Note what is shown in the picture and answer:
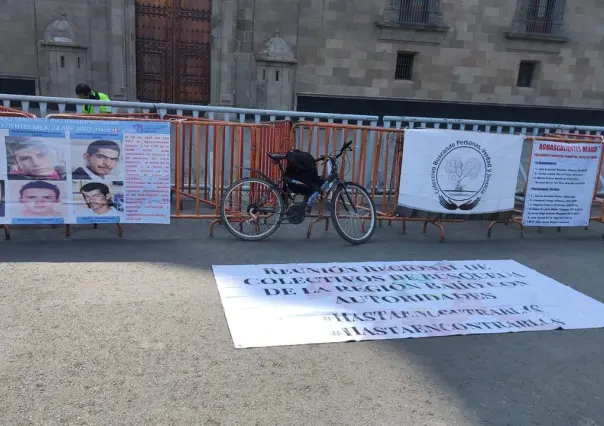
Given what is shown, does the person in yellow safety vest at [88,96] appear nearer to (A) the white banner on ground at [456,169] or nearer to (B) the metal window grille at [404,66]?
(A) the white banner on ground at [456,169]

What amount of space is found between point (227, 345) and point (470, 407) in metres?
1.76

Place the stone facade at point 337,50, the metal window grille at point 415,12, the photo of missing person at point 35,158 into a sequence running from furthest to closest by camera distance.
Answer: the metal window grille at point 415,12
the stone facade at point 337,50
the photo of missing person at point 35,158

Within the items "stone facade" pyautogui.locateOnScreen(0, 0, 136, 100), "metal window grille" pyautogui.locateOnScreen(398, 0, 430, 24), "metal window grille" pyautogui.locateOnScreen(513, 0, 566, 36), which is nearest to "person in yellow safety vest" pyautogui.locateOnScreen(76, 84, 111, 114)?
"stone facade" pyautogui.locateOnScreen(0, 0, 136, 100)

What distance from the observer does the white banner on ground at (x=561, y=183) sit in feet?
23.7

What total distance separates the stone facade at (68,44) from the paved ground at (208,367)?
11693 millimetres

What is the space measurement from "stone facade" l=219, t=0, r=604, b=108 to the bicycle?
35.9 ft

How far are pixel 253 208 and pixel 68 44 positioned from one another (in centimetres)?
1176

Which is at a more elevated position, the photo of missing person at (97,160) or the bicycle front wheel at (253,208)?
the photo of missing person at (97,160)

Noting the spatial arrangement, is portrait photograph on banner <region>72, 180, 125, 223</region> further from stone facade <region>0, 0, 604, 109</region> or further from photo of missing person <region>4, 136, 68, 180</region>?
stone facade <region>0, 0, 604, 109</region>

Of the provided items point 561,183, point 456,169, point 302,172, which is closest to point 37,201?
point 302,172

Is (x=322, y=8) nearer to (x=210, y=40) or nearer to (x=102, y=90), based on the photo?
(x=210, y=40)

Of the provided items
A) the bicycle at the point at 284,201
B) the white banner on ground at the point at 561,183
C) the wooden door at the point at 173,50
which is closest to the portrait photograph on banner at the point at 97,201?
the bicycle at the point at 284,201

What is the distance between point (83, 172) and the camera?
19.6 ft

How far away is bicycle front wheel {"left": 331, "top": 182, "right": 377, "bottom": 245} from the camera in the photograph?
21.5 feet
